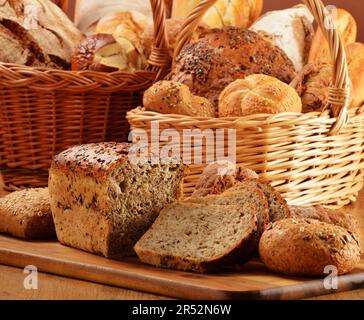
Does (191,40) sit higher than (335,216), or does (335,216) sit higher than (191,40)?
(191,40)

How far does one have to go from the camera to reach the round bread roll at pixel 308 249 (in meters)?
1.56

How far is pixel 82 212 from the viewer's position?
5.91 feet

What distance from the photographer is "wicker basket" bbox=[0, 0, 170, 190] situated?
2.57m

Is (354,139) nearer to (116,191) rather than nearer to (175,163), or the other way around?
(175,163)

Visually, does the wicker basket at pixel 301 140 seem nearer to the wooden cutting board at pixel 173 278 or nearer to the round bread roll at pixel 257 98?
the round bread roll at pixel 257 98

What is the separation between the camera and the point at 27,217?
192cm

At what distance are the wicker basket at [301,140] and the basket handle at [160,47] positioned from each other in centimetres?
19

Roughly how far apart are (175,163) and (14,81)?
3.12 ft

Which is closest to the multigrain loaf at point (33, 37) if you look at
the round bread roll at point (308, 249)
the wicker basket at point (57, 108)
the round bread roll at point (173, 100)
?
the wicker basket at point (57, 108)

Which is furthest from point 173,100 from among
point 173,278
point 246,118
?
point 173,278

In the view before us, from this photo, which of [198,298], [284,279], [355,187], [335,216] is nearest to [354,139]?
[355,187]

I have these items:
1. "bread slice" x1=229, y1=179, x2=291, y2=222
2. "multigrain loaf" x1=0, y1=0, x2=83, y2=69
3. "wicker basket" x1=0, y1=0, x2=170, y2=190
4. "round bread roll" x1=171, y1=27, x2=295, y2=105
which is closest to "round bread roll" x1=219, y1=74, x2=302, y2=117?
"round bread roll" x1=171, y1=27, x2=295, y2=105

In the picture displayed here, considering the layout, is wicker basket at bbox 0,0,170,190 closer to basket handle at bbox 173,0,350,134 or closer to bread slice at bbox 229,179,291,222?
basket handle at bbox 173,0,350,134

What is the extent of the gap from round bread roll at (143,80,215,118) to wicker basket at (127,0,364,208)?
0.04 m
